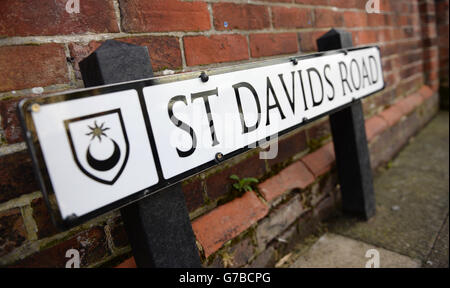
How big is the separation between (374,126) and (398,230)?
792 millimetres

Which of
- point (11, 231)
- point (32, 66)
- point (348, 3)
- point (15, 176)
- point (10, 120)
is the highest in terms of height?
point (348, 3)

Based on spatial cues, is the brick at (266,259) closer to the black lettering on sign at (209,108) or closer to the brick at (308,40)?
the black lettering on sign at (209,108)

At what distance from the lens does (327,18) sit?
57.1 inches

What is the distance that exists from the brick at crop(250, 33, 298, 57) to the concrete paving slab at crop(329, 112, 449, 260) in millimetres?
841

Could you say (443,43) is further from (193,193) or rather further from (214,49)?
(193,193)

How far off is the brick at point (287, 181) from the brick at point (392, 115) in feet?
3.52

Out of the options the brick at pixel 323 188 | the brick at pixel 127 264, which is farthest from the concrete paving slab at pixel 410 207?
the brick at pixel 127 264

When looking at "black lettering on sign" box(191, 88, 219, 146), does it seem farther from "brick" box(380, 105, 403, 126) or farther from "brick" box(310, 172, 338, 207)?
"brick" box(380, 105, 403, 126)

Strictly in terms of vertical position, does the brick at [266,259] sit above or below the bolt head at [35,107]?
below

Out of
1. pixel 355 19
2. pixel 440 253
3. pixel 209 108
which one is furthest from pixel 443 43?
pixel 209 108

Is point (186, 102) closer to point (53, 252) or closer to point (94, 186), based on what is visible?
point (94, 186)

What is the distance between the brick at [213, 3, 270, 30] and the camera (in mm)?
958

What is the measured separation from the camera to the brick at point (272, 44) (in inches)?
42.6

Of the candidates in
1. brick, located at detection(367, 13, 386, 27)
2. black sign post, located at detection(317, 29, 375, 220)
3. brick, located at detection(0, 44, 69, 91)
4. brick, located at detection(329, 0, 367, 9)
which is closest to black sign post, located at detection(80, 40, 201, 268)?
brick, located at detection(0, 44, 69, 91)
